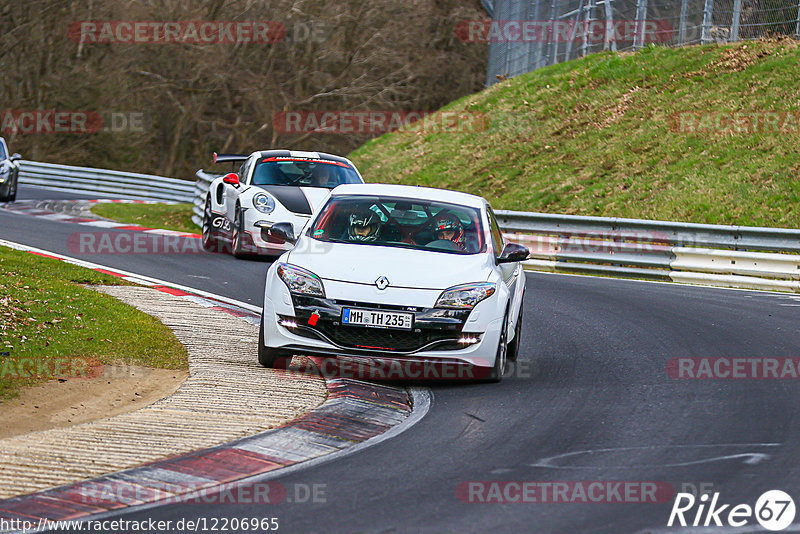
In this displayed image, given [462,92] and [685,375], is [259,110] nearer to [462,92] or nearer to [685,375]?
[462,92]

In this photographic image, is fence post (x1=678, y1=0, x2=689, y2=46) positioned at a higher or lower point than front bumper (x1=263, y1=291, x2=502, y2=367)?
higher

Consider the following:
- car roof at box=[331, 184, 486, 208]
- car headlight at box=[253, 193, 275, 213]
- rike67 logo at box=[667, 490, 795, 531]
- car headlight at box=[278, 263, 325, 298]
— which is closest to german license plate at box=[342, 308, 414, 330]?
car headlight at box=[278, 263, 325, 298]

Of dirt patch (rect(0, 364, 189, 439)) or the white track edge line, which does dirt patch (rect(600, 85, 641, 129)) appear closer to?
the white track edge line

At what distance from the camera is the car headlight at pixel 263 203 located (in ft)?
55.9

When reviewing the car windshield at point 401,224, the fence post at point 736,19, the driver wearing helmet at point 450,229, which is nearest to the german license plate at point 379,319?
the car windshield at point 401,224

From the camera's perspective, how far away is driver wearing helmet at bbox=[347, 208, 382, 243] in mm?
9745

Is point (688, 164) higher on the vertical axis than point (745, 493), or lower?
higher

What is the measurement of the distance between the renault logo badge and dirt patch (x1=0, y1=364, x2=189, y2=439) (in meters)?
1.61

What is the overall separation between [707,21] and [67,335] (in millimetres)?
22601

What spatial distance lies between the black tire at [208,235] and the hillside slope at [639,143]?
344 inches

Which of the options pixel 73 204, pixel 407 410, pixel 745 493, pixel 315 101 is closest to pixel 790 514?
pixel 745 493

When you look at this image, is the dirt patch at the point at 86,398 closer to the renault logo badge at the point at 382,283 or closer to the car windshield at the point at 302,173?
the renault logo badge at the point at 382,283

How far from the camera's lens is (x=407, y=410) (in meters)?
8.07

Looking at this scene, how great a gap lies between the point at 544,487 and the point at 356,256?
11.7ft
